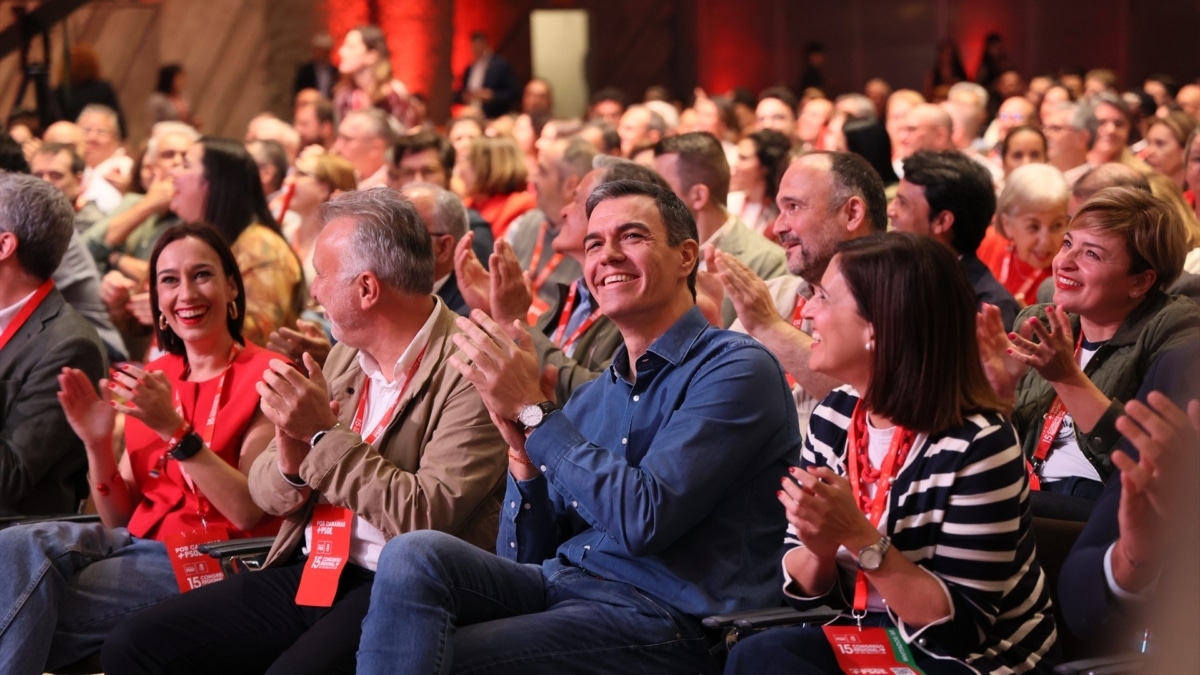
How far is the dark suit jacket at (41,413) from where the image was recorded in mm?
3424

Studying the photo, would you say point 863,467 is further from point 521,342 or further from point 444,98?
point 444,98

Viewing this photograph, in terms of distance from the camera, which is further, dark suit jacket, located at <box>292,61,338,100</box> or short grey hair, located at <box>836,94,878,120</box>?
dark suit jacket, located at <box>292,61,338,100</box>

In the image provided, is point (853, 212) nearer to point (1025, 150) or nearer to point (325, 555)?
point (325, 555)

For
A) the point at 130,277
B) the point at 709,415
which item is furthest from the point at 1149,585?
the point at 130,277

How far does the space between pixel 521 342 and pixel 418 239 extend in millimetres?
403

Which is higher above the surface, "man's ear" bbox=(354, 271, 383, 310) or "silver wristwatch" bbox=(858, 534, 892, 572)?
"man's ear" bbox=(354, 271, 383, 310)

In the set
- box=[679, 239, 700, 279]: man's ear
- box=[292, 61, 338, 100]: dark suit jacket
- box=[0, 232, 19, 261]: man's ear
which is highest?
box=[292, 61, 338, 100]: dark suit jacket

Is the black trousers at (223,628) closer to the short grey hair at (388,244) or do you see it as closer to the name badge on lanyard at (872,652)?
the short grey hair at (388,244)

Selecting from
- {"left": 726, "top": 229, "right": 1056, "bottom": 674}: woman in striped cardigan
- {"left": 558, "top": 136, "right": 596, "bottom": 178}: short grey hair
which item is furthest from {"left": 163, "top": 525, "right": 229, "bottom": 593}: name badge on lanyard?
{"left": 558, "top": 136, "right": 596, "bottom": 178}: short grey hair

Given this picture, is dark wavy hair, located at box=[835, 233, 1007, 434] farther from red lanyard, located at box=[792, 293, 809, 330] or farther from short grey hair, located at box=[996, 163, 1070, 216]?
short grey hair, located at box=[996, 163, 1070, 216]

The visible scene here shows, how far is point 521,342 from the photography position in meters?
2.78

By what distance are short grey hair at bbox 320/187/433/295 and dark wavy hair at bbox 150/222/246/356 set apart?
49 centimetres

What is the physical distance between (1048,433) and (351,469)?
148cm

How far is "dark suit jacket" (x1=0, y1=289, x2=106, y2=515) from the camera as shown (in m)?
3.42
